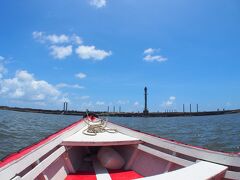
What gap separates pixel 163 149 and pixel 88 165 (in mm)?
1656

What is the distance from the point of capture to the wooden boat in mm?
2226

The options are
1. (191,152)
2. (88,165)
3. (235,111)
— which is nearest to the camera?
(191,152)

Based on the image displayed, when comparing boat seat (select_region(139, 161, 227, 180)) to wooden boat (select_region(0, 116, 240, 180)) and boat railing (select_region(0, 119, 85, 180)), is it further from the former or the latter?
boat railing (select_region(0, 119, 85, 180))

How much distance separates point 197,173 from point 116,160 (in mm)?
2379

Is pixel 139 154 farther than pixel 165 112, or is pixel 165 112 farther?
pixel 165 112

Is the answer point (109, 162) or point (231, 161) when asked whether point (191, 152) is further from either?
point (109, 162)

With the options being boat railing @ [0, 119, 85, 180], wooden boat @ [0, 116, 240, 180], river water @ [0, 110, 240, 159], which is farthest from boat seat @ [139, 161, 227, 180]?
river water @ [0, 110, 240, 159]

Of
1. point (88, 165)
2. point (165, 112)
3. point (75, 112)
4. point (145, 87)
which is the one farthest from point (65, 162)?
point (75, 112)

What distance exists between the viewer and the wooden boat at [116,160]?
2226mm

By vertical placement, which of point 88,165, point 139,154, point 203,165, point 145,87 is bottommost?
point 88,165

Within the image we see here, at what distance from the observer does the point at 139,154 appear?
418 cm

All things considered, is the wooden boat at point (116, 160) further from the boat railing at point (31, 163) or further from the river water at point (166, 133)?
the river water at point (166, 133)

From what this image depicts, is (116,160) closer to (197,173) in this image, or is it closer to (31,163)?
(31,163)

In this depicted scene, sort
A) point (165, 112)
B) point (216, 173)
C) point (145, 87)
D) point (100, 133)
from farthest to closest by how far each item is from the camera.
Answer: point (165, 112) → point (145, 87) → point (100, 133) → point (216, 173)
